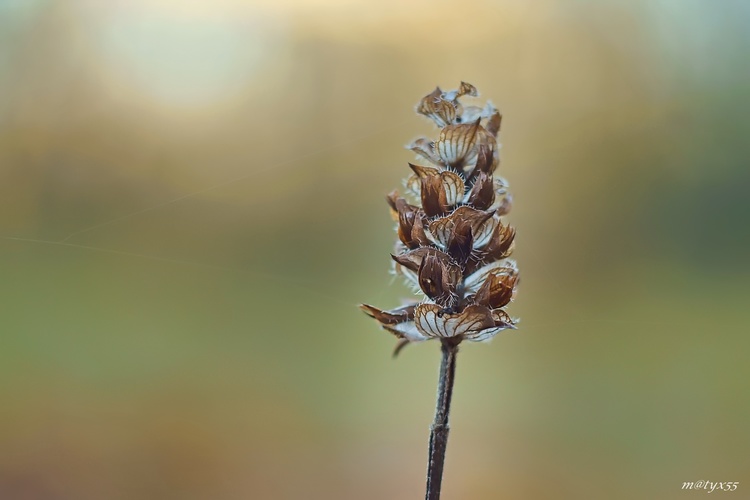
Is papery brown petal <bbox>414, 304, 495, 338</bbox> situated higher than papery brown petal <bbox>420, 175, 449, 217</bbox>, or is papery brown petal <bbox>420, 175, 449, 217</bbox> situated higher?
papery brown petal <bbox>420, 175, 449, 217</bbox>

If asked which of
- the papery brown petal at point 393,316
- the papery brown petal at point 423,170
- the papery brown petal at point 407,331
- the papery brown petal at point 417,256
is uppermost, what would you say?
the papery brown petal at point 423,170

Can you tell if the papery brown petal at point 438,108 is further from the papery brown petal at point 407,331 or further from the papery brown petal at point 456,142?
the papery brown petal at point 407,331

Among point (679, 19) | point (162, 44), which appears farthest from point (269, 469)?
point (679, 19)

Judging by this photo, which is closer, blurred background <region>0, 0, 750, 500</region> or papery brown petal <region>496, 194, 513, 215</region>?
papery brown petal <region>496, 194, 513, 215</region>

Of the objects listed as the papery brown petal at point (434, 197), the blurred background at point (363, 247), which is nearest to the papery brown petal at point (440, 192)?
the papery brown petal at point (434, 197)

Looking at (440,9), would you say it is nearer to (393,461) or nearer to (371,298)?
(371,298)

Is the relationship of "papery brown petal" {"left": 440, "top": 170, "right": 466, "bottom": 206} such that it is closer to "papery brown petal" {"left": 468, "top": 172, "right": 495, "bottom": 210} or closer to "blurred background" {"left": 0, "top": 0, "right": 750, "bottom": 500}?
"papery brown petal" {"left": 468, "top": 172, "right": 495, "bottom": 210}

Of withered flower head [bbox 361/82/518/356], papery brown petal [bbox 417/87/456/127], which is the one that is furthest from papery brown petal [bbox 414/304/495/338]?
papery brown petal [bbox 417/87/456/127]
